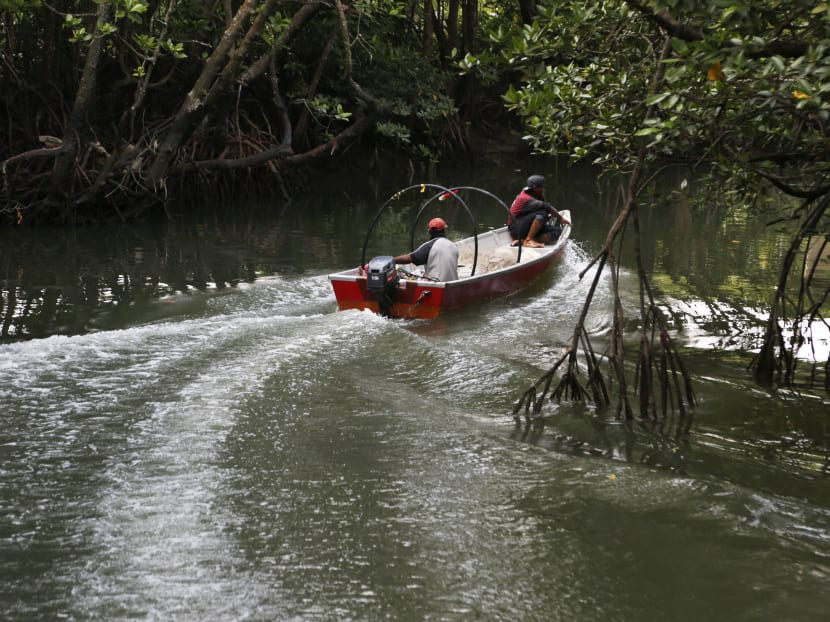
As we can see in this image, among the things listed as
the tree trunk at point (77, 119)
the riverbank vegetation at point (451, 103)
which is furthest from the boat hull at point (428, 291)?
the tree trunk at point (77, 119)

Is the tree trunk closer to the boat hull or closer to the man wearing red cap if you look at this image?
the boat hull

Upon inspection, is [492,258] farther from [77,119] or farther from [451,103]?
[451,103]

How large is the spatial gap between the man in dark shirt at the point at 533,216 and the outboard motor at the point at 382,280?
3986 mm

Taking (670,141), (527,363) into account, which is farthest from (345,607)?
(527,363)

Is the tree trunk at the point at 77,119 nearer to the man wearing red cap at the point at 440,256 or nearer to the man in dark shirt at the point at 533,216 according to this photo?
the man wearing red cap at the point at 440,256

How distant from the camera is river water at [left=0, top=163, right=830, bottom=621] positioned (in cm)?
452

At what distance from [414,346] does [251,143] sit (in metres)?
10.9

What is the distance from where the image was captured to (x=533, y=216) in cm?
1377

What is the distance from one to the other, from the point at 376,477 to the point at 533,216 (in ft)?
28.1

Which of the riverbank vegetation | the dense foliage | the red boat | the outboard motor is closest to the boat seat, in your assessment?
the red boat

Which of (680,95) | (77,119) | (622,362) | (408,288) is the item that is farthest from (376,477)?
(77,119)

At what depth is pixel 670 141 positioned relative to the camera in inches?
240

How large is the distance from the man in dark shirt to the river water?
10.9 feet

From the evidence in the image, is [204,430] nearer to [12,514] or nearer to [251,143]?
[12,514]
